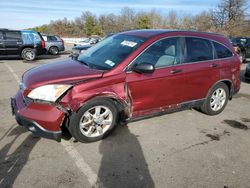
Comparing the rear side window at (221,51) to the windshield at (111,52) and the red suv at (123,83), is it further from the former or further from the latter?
the windshield at (111,52)

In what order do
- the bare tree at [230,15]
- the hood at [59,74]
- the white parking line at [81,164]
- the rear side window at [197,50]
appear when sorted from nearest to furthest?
the white parking line at [81,164]
the hood at [59,74]
the rear side window at [197,50]
the bare tree at [230,15]

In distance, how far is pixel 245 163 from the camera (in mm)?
3891

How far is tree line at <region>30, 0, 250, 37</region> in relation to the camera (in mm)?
48625

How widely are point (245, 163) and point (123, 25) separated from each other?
6842 centimetres

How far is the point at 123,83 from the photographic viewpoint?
4320mm

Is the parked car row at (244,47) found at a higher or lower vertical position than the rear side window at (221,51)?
lower

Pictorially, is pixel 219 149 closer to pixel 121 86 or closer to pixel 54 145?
pixel 121 86

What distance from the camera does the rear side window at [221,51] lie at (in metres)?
5.60

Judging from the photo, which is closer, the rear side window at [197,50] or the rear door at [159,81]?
the rear door at [159,81]

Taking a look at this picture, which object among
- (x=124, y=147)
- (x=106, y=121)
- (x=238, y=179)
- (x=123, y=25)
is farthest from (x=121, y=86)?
(x=123, y=25)

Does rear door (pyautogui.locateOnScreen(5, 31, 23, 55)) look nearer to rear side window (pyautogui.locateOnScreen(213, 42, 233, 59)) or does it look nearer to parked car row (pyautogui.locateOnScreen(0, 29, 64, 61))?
parked car row (pyautogui.locateOnScreen(0, 29, 64, 61))

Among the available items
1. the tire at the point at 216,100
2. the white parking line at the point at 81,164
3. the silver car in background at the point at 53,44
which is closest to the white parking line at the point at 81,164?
the white parking line at the point at 81,164

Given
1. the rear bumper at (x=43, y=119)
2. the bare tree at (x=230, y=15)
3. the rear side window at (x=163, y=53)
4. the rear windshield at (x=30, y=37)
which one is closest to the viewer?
the rear bumper at (x=43, y=119)

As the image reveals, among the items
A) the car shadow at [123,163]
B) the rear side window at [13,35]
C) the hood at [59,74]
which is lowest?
the car shadow at [123,163]
